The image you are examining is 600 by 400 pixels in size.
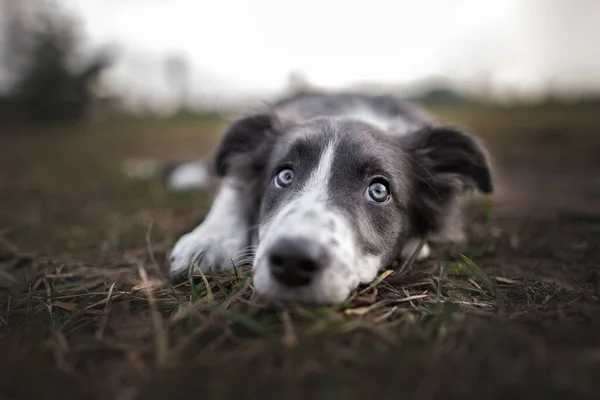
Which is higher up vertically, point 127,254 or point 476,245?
point 476,245

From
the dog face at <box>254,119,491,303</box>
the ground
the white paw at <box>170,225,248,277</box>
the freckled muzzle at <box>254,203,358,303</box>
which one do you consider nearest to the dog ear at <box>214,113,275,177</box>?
the dog face at <box>254,119,491,303</box>

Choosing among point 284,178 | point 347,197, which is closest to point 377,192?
point 347,197

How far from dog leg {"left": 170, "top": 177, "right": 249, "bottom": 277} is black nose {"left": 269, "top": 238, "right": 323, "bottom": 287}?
872 millimetres

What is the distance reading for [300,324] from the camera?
7.00 ft

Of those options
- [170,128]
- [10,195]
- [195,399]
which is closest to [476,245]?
[195,399]

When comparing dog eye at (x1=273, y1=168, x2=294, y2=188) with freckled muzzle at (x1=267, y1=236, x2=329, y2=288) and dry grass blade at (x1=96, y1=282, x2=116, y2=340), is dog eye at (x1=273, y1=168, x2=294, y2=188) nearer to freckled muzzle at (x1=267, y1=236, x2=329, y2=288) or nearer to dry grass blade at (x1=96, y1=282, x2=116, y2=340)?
freckled muzzle at (x1=267, y1=236, x2=329, y2=288)

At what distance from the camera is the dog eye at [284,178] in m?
3.15

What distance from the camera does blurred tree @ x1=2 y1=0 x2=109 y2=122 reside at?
21562mm

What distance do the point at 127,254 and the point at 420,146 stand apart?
7.78 feet

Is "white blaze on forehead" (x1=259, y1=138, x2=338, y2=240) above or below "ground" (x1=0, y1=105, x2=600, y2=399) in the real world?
above

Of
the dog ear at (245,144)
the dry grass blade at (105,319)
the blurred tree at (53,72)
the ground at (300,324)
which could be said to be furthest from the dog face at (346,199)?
the blurred tree at (53,72)

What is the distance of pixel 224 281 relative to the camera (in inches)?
110

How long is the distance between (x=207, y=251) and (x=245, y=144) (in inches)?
51.3

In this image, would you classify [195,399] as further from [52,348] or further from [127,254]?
[127,254]
